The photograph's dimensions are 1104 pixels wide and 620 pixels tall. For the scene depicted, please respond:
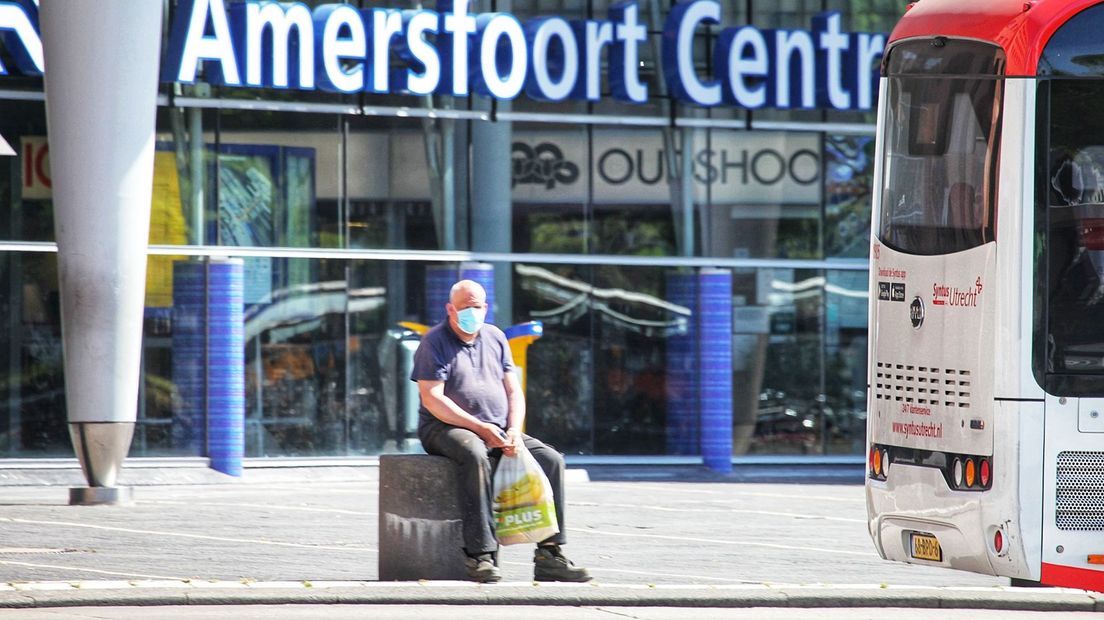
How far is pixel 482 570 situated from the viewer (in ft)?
33.8

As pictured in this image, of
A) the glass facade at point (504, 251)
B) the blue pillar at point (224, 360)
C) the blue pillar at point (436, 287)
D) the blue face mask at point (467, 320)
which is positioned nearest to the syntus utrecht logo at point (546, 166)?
the glass facade at point (504, 251)

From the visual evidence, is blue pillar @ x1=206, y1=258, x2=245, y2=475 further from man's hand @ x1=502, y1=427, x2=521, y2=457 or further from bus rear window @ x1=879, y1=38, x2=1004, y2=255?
bus rear window @ x1=879, y1=38, x2=1004, y2=255

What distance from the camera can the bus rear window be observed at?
9391mm

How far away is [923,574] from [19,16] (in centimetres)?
1097

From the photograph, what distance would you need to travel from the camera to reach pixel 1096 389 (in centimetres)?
903

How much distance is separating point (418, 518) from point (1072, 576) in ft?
12.0

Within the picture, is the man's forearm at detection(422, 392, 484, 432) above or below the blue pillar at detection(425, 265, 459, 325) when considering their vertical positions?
below

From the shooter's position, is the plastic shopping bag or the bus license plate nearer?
the bus license plate

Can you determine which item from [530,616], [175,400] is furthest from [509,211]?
[530,616]

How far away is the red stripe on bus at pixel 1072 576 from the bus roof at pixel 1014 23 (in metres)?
2.48

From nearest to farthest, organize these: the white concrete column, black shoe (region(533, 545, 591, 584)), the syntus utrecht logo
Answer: black shoe (region(533, 545, 591, 584)) < the white concrete column < the syntus utrecht logo

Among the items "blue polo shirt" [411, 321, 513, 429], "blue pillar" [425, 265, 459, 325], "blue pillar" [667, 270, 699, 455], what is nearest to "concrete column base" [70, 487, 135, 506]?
"blue pillar" [425, 265, 459, 325]

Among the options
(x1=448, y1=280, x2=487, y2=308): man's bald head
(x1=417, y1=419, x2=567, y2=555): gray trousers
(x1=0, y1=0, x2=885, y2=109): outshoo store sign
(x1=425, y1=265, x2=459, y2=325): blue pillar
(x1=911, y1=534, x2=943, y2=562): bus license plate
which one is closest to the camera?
(x1=911, y1=534, x2=943, y2=562): bus license plate

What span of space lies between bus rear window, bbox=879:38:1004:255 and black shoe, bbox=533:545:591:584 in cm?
259
